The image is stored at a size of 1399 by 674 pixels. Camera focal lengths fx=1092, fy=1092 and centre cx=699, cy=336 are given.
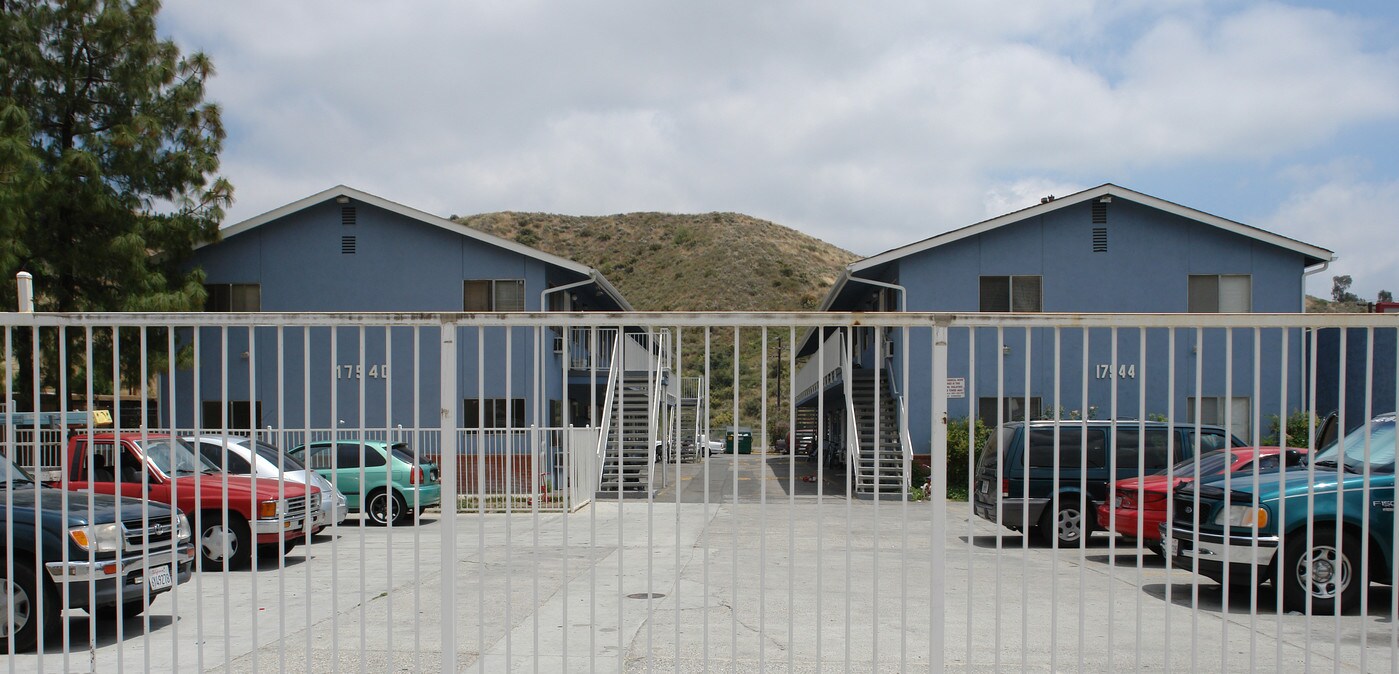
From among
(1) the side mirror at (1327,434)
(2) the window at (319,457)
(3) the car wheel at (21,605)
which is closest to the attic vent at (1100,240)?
(1) the side mirror at (1327,434)

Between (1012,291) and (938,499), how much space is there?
22832 millimetres

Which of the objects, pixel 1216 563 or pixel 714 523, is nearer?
pixel 1216 563

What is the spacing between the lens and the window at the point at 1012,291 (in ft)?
88.9

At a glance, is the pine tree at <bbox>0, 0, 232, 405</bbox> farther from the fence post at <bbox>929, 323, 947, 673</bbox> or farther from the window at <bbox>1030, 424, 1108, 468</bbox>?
the fence post at <bbox>929, 323, 947, 673</bbox>

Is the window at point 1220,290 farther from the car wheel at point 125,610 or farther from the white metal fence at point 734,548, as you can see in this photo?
the car wheel at point 125,610

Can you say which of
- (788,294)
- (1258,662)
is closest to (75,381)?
(1258,662)

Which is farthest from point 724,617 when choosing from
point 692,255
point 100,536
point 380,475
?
point 692,255

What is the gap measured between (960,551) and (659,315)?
9027mm

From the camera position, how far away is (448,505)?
5.48m

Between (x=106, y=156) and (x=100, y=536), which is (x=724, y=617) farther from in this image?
(x=106, y=156)

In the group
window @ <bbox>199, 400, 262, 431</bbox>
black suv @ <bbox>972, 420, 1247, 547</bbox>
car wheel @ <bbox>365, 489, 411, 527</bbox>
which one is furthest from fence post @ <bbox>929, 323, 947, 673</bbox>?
window @ <bbox>199, 400, 262, 431</bbox>

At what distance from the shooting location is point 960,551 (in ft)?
44.5

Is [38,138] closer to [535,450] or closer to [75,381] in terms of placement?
[75,381]

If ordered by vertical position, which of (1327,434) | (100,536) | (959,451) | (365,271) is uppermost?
(365,271)
